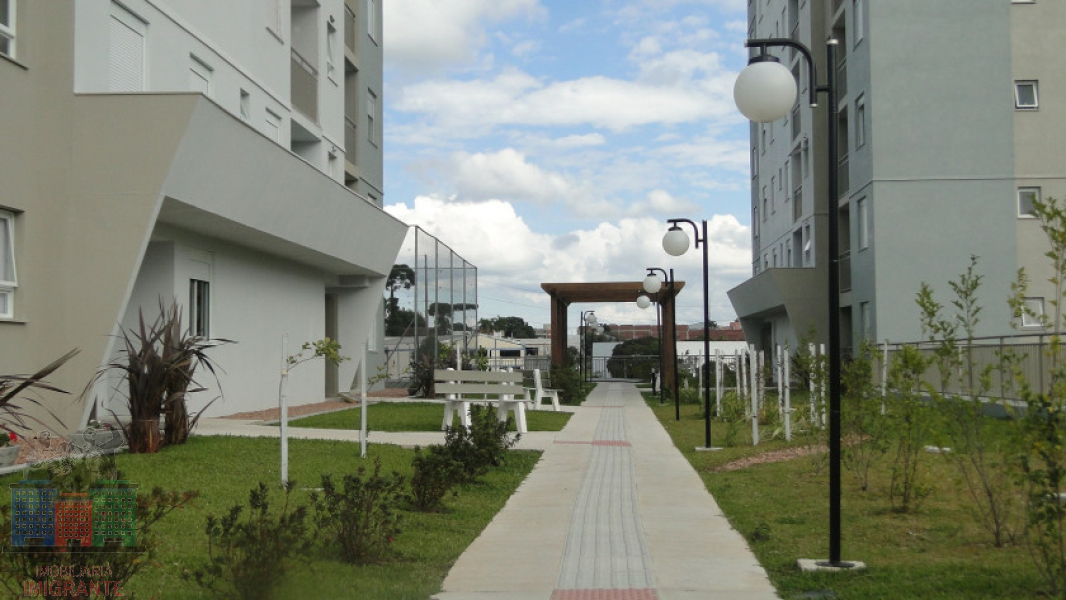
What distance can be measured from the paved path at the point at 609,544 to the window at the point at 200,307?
308 inches

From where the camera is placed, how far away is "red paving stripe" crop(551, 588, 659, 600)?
615cm

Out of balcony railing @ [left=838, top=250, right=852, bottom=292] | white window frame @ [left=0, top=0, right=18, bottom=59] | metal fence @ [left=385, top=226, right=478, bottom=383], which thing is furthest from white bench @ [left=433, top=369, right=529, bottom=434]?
balcony railing @ [left=838, top=250, right=852, bottom=292]

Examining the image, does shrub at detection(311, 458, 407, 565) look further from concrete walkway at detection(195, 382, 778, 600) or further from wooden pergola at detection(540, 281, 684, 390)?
wooden pergola at detection(540, 281, 684, 390)

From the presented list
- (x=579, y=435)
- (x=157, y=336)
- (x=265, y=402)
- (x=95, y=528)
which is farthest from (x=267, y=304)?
(x=95, y=528)

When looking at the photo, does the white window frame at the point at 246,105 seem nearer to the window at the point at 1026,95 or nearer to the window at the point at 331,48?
the window at the point at 331,48

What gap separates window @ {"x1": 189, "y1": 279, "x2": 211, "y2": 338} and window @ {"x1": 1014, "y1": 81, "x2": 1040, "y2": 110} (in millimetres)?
21372

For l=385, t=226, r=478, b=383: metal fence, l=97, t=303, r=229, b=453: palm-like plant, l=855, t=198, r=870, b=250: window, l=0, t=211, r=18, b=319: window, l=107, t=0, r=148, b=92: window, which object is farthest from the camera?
l=385, t=226, r=478, b=383: metal fence

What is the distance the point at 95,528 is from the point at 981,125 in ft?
90.3

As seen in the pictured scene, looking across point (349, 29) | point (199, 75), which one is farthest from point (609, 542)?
point (349, 29)

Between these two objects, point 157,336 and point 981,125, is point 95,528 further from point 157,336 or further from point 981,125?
point 981,125

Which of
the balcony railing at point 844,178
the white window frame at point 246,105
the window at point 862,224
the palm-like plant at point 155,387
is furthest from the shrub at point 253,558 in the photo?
the balcony railing at point 844,178

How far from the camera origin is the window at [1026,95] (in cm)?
2731

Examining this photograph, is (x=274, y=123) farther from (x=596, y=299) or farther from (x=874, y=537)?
(x=596, y=299)

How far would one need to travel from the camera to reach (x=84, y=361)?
13.5 meters
